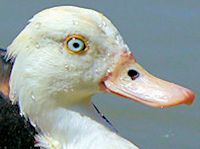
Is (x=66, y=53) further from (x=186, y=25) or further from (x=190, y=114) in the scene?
(x=186, y=25)

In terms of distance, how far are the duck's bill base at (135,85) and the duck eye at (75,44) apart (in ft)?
0.61

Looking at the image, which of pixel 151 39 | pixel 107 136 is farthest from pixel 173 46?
pixel 107 136

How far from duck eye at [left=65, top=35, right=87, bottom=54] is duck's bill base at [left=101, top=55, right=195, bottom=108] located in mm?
186

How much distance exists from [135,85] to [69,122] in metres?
0.35

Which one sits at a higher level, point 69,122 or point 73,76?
point 73,76

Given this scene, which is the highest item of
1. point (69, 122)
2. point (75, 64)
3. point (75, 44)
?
point (75, 44)

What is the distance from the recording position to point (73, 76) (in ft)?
14.8

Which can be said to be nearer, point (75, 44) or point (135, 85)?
point (75, 44)

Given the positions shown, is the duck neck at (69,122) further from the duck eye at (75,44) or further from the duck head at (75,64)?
the duck eye at (75,44)

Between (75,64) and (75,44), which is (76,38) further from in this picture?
(75,64)

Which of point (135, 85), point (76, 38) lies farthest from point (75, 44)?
point (135, 85)

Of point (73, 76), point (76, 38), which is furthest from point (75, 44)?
point (73, 76)

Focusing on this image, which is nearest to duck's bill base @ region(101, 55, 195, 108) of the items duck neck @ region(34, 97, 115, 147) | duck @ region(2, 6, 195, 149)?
duck @ region(2, 6, 195, 149)

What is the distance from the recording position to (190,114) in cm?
692
